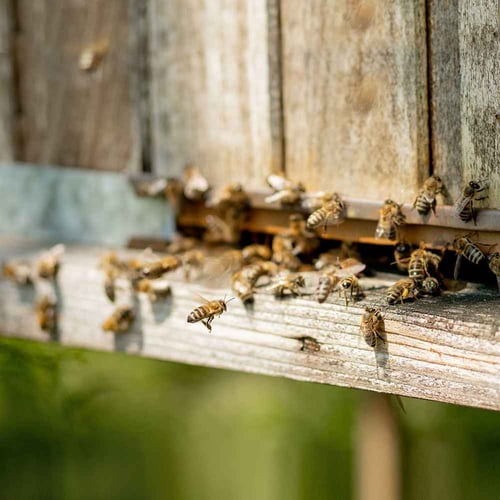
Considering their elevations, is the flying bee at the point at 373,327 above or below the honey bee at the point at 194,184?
below

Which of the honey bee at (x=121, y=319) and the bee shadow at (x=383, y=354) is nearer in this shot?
the bee shadow at (x=383, y=354)

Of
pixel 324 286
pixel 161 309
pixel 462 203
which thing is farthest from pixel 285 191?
pixel 462 203

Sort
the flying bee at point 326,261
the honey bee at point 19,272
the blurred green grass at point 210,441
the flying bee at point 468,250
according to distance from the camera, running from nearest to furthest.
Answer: the flying bee at point 468,250 < the flying bee at point 326,261 < the honey bee at point 19,272 < the blurred green grass at point 210,441

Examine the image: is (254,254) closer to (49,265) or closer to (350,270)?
(350,270)

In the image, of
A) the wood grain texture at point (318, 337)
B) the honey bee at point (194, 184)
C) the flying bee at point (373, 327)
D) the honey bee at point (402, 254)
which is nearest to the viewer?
the wood grain texture at point (318, 337)

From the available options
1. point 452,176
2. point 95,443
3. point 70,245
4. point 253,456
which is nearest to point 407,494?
point 253,456

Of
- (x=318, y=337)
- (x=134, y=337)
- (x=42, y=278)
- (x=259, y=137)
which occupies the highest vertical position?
(x=259, y=137)

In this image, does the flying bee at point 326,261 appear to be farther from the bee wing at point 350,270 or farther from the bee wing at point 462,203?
the bee wing at point 462,203

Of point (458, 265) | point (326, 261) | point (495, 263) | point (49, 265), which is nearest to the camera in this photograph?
point (495, 263)

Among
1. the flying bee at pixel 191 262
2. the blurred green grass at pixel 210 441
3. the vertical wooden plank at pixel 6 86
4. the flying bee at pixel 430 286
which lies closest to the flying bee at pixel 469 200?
the flying bee at pixel 430 286
